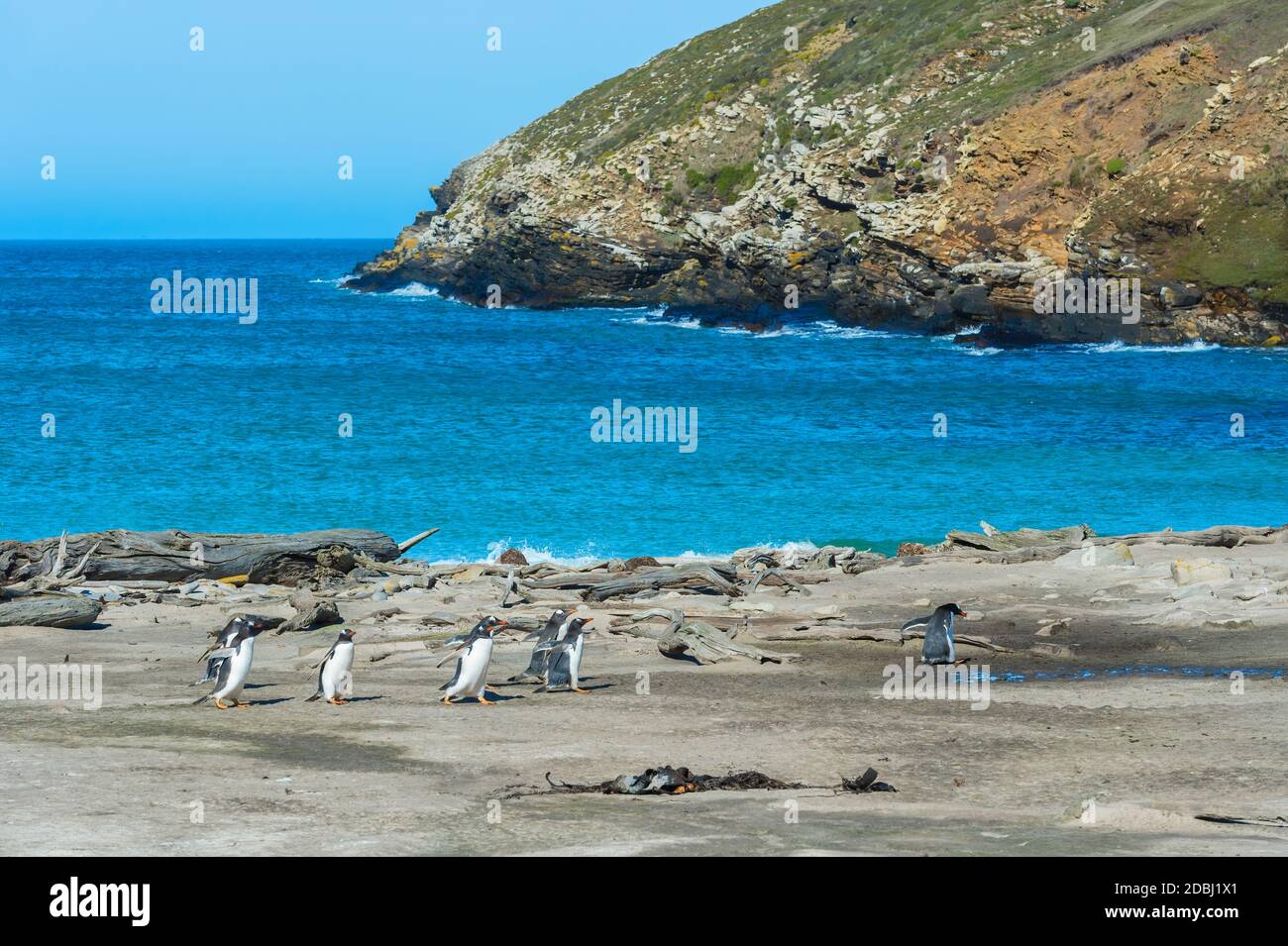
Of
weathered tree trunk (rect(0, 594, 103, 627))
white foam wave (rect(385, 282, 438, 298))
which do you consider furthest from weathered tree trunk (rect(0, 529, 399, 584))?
white foam wave (rect(385, 282, 438, 298))

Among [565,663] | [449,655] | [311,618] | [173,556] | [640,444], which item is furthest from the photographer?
[640,444]

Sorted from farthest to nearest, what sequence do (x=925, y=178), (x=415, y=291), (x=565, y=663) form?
(x=415, y=291) → (x=925, y=178) → (x=565, y=663)

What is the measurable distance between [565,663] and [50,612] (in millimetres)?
8043

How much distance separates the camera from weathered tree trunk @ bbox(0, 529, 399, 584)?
23906 millimetres

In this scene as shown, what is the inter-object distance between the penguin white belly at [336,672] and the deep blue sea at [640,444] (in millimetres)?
18172

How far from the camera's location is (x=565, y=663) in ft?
51.9

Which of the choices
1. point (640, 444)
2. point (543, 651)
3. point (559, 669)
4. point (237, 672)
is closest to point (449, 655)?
point (543, 651)

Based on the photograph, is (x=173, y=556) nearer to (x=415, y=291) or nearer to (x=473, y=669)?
(x=473, y=669)

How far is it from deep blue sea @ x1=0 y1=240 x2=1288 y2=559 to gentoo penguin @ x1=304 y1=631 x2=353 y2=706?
18.1 m

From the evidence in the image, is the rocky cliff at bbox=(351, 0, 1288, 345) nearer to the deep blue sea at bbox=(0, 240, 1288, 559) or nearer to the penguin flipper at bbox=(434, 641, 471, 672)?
the deep blue sea at bbox=(0, 240, 1288, 559)

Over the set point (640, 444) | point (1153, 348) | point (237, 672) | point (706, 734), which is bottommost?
point (706, 734)

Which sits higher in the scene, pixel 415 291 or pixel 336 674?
pixel 415 291
